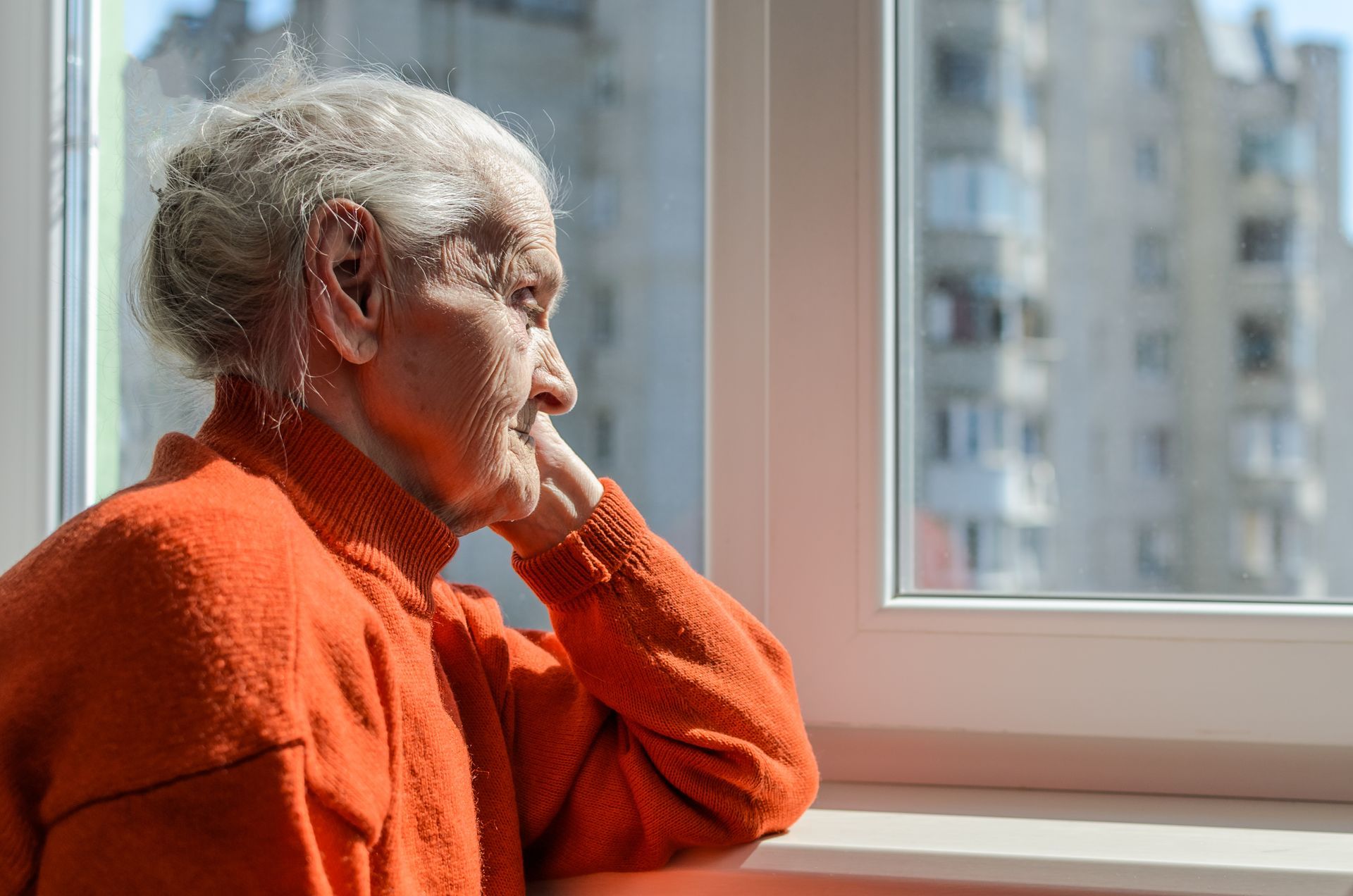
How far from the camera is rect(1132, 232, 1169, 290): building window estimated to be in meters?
1.22

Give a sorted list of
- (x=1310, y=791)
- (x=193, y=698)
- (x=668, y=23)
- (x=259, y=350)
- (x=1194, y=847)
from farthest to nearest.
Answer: (x=668, y=23) < (x=1310, y=791) < (x=1194, y=847) < (x=259, y=350) < (x=193, y=698)

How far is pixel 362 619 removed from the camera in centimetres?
74

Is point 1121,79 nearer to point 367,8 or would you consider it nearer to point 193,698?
point 367,8

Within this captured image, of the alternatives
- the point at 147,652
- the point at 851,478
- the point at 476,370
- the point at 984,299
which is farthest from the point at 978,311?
the point at 147,652

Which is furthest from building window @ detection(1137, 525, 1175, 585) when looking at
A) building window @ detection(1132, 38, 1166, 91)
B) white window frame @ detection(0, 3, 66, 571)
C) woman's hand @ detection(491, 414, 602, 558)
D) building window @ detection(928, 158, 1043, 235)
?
white window frame @ detection(0, 3, 66, 571)

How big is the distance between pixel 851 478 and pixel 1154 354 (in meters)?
0.34

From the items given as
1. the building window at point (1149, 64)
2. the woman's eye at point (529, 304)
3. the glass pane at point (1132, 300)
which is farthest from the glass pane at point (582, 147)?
the building window at point (1149, 64)

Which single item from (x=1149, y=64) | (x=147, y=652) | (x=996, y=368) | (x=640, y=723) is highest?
(x=1149, y=64)

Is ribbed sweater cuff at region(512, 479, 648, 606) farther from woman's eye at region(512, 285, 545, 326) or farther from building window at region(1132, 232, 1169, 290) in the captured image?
building window at region(1132, 232, 1169, 290)

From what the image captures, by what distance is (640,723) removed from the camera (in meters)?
0.99

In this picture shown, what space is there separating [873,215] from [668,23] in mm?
328

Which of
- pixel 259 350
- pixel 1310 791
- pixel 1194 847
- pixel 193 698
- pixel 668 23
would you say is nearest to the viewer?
pixel 193 698

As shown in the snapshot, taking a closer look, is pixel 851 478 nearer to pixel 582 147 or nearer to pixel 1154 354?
pixel 1154 354

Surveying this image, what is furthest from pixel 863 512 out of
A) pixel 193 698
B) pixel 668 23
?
pixel 193 698
